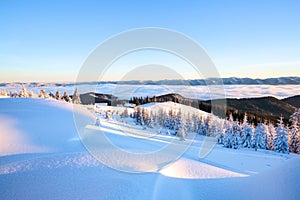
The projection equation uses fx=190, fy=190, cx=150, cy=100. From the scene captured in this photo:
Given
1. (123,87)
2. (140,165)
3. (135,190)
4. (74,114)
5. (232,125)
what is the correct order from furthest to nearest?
(232,125) → (74,114) → (140,165) → (123,87) → (135,190)

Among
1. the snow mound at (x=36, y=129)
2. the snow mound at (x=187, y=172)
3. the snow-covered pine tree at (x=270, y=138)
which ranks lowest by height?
the snow-covered pine tree at (x=270, y=138)

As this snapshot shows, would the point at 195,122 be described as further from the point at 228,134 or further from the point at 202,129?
the point at 228,134

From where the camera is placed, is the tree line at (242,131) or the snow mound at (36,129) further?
the tree line at (242,131)

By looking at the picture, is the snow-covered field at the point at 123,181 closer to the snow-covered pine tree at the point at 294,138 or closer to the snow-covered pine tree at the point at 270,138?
the snow-covered pine tree at the point at 294,138

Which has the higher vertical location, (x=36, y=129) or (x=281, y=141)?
(x=36, y=129)

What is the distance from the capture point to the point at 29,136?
48.8 feet

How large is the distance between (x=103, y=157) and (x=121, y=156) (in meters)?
0.98

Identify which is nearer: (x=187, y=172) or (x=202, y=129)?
(x=187, y=172)

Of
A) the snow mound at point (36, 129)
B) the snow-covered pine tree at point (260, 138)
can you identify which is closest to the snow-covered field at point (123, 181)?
the snow mound at point (36, 129)

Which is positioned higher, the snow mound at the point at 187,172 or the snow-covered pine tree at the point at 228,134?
the snow mound at the point at 187,172

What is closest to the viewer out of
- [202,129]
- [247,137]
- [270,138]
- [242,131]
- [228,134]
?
[270,138]

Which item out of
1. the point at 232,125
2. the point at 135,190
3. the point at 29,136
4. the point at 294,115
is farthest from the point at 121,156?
the point at 232,125

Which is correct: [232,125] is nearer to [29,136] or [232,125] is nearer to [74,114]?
[74,114]

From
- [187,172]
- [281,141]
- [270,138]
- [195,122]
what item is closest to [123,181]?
[187,172]
